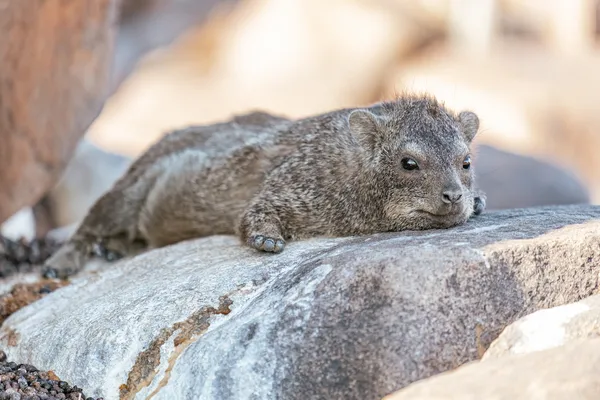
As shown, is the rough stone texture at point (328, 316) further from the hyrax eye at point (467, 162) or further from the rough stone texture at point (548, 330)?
the hyrax eye at point (467, 162)

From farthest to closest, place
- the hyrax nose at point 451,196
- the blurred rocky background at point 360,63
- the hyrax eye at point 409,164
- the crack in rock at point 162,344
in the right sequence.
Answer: the blurred rocky background at point 360,63
the hyrax eye at point 409,164
the hyrax nose at point 451,196
the crack in rock at point 162,344

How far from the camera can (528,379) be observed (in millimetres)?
4027

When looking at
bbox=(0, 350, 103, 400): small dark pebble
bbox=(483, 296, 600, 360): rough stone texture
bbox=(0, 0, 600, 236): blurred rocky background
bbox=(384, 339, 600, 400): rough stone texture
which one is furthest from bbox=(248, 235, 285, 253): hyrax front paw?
bbox=(0, 0, 600, 236): blurred rocky background

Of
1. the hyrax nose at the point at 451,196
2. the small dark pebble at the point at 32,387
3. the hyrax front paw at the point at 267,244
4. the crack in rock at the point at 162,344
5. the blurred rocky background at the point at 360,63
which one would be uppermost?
the blurred rocky background at the point at 360,63

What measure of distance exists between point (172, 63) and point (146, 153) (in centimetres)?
1861

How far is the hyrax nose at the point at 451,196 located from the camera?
6.07 meters

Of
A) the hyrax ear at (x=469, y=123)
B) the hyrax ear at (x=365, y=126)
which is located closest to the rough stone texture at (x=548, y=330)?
the hyrax ear at (x=365, y=126)

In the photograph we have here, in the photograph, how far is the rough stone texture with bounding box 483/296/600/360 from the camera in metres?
4.67

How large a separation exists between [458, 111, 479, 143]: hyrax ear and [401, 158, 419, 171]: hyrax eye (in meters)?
0.80

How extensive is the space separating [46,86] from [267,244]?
4.08 metres

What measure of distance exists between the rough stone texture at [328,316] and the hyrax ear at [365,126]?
901mm

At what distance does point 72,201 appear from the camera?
44.1ft

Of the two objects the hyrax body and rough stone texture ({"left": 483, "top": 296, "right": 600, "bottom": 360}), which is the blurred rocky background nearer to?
the hyrax body

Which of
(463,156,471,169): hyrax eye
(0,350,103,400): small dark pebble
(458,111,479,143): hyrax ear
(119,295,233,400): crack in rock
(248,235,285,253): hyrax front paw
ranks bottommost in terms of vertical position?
(0,350,103,400): small dark pebble
